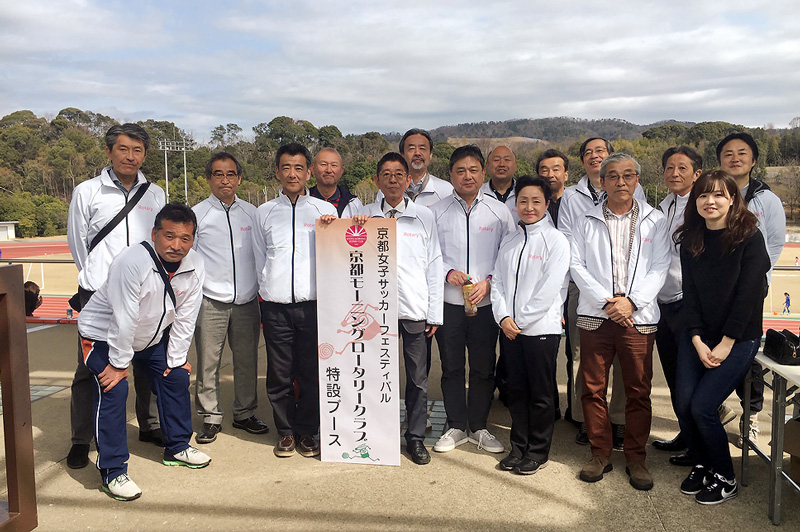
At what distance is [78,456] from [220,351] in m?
1.10

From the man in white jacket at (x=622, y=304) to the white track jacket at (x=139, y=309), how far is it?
7.95ft

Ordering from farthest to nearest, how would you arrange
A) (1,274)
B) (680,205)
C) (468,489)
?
(680,205), (468,489), (1,274)

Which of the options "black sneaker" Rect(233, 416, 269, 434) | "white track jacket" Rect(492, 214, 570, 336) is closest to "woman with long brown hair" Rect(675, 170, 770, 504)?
"white track jacket" Rect(492, 214, 570, 336)

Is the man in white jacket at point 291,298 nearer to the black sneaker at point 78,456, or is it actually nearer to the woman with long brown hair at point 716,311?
the black sneaker at point 78,456

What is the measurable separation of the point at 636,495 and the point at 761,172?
49627mm

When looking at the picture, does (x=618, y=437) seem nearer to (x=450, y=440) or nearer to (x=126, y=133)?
(x=450, y=440)

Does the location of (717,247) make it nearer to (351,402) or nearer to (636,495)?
(636,495)

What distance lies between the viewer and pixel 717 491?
3.06 m

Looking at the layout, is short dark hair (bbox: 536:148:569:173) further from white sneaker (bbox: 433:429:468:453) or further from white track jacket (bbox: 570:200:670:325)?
white sneaker (bbox: 433:429:468:453)

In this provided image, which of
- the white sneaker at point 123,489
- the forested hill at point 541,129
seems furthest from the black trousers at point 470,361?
the forested hill at point 541,129

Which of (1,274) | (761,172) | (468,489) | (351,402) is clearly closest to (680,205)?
(468,489)

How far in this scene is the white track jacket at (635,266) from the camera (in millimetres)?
3252

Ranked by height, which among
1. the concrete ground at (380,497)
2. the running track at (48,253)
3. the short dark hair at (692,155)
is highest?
the short dark hair at (692,155)

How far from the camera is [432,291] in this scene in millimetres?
3654
